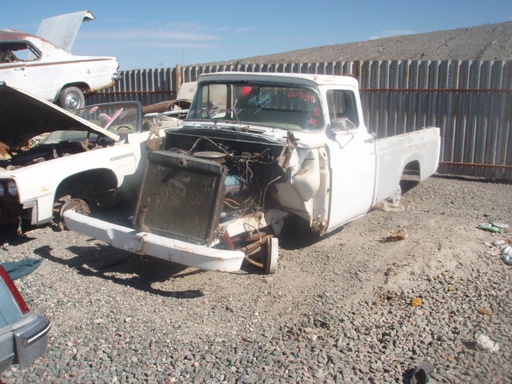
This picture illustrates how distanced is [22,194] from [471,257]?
4589mm

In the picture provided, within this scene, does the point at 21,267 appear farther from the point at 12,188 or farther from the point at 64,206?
the point at 64,206

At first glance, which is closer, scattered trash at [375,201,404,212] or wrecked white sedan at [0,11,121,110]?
scattered trash at [375,201,404,212]

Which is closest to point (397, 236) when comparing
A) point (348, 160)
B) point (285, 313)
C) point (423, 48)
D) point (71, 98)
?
point (348, 160)

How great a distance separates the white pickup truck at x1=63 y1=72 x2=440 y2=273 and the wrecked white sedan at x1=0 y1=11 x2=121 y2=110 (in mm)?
5799

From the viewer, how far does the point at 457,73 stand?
33.2ft

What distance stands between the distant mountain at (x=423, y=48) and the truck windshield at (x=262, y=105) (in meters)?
24.1

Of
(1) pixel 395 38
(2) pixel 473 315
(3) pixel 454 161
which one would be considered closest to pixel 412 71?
(3) pixel 454 161

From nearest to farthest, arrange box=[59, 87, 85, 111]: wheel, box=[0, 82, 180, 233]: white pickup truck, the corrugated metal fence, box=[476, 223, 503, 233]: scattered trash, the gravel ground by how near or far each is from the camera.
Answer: the gravel ground
box=[0, 82, 180, 233]: white pickup truck
box=[476, 223, 503, 233]: scattered trash
the corrugated metal fence
box=[59, 87, 85, 111]: wheel

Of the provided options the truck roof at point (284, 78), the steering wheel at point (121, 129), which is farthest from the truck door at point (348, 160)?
the steering wheel at point (121, 129)

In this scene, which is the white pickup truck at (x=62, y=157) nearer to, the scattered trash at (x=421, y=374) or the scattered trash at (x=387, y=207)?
the scattered trash at (x=387, y=207)

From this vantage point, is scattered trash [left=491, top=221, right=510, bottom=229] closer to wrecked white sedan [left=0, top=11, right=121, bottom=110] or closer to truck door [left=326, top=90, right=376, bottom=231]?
truck door [left=326, top=90, right=376, bottom=231]

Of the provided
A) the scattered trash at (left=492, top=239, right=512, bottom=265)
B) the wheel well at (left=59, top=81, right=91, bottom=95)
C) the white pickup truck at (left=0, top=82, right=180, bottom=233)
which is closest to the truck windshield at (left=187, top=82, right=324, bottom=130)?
the white pickup truck at (left=0, top=82, right=180, bottom=233)

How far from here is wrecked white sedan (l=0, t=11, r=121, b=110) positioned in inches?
413

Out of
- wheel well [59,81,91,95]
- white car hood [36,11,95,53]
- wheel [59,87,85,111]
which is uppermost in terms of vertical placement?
white car hood [36,11,95,53]
